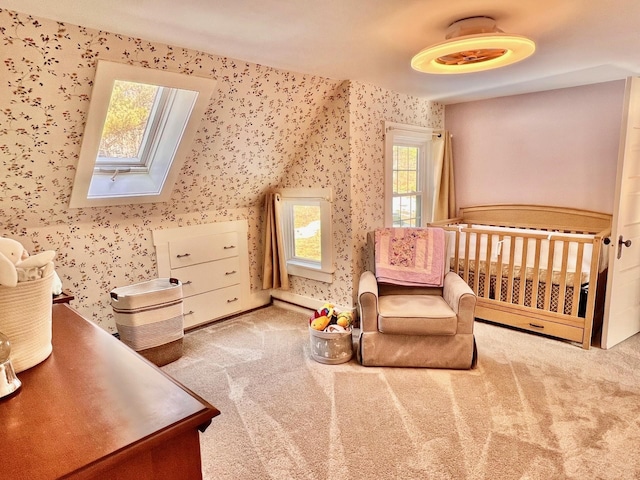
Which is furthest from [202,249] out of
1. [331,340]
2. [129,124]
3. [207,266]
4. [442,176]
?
[442,176]

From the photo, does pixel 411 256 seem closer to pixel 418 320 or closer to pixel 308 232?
pixel 418 320

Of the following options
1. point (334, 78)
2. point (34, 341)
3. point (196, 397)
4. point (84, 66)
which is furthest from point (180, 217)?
point (196, 397)

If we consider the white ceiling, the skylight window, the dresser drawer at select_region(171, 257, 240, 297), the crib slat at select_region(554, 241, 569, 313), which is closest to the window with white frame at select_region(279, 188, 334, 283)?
the dresser drawer at select_region(171, 257, 240, 297)

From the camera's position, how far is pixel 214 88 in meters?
2.66

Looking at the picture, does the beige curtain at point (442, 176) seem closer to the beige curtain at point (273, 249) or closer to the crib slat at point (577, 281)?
the crib slat at point (577, 281)

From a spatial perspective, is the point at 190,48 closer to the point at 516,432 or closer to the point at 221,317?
the point at 221,317

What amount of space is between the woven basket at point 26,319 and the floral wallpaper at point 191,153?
1.59 meters

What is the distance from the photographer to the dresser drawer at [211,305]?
11.7 feet

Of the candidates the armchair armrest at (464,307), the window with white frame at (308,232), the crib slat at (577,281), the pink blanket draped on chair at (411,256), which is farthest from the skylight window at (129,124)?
the crib slat at (577,281)

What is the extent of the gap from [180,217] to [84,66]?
59.1 inches

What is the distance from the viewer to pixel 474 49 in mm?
1838

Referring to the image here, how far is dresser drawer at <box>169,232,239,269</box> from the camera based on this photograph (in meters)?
3.44

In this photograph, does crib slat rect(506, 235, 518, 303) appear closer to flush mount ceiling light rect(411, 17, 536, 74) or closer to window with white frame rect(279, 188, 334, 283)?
window with white frame rect(279, 188, 334, 283)

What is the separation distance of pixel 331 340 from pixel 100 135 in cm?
203
